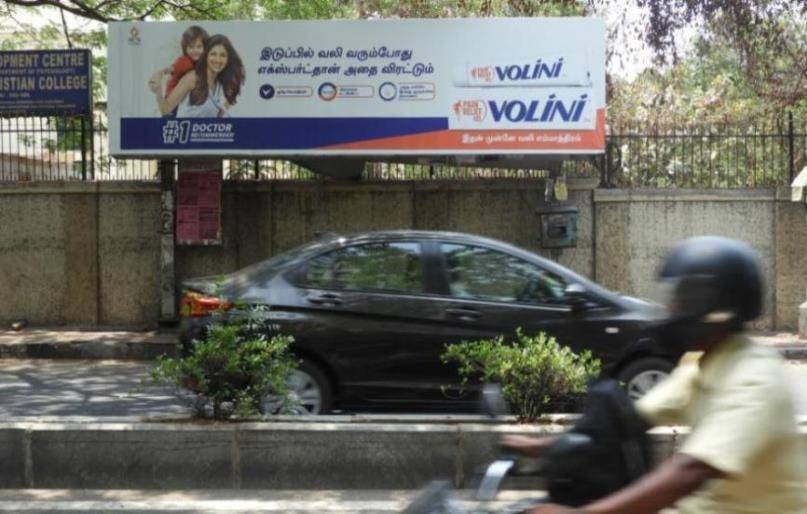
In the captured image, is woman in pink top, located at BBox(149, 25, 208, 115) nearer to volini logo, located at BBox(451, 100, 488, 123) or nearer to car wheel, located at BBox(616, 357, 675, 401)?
volini logo, located at BBox(451, 100, 488, 123)

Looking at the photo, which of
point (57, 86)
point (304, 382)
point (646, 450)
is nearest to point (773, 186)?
point (304, 382)

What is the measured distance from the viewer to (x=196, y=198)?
14227 millimetres

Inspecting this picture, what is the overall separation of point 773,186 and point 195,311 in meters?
9.66

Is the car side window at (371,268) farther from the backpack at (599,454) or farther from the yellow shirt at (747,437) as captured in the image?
the yellow shirt at (747,437)

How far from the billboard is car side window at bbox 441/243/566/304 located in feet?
17.0

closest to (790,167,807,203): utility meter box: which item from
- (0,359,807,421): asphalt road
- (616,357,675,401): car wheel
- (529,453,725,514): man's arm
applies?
(0,359,807,421): asphalt road

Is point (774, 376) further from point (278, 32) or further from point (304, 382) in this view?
point (278, 32)

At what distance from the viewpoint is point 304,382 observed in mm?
7695

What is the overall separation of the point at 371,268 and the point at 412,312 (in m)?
0.51

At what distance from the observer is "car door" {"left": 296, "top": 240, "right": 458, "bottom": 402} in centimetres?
776

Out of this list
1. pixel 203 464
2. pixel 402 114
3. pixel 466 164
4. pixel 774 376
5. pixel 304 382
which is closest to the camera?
pixel 774 376

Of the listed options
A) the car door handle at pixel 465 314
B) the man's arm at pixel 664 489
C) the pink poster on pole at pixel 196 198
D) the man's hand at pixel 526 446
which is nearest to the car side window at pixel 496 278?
the car door handle at pixel 465 314

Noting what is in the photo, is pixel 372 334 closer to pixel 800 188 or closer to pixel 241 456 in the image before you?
pixel 241 456

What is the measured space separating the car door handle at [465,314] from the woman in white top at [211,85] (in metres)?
6.40
